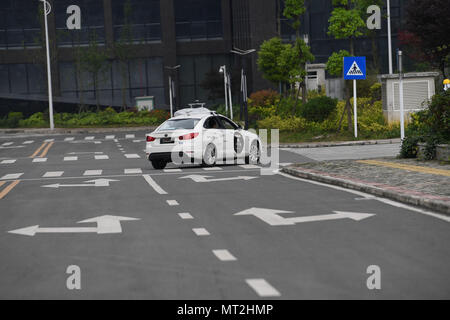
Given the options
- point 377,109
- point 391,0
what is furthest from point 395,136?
point 391,0

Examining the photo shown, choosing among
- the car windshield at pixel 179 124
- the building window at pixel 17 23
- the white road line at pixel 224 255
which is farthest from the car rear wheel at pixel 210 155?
the building window at pixel 17 23

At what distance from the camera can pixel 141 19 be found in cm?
8644

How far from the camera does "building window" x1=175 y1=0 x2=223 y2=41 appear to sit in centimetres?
8669

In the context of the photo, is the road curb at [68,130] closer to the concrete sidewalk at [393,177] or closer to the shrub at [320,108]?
the shrub at [320,108]

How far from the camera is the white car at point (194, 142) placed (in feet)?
76.2

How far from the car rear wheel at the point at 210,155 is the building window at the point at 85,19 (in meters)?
64.3

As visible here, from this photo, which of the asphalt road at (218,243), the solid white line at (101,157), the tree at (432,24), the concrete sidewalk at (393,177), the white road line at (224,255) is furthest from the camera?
the tree at (432,24)

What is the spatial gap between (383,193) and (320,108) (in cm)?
2240

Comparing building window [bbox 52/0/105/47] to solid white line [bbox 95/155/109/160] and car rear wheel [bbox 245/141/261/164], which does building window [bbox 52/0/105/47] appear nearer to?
solid white line [bbox 95/155/109/160]

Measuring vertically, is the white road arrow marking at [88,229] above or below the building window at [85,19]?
below

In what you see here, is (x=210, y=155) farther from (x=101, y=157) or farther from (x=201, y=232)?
(x=201, y=232)

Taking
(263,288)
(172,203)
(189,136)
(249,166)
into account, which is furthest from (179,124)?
(263,288)

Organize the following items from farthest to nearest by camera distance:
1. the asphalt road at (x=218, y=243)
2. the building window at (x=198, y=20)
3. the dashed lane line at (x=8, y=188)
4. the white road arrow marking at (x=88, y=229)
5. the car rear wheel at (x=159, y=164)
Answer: the building window at (x=198, y=20)
the car rear wheel at (x=159, y=164)
the dashed lane line at (x=8, y=188)
the white road arrow marking at (x=88, y=229)
the asphalt road at (x=218, y=243)
